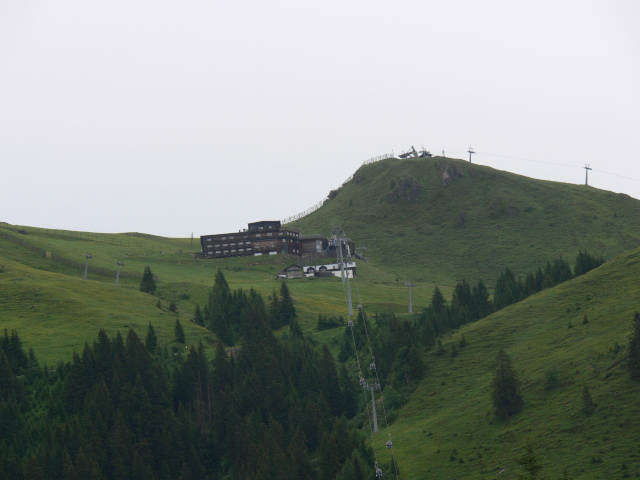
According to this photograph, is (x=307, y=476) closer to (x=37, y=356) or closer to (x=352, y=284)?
(x=37, y=356)

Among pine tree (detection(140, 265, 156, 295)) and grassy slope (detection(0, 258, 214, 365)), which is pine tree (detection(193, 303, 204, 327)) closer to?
grassy slope (detection(0, 258, 214, 365))

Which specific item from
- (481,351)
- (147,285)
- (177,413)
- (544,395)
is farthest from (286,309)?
(544,395)

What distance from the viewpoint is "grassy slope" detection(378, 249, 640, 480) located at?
259ft

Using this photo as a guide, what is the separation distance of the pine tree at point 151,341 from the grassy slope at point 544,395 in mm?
42135

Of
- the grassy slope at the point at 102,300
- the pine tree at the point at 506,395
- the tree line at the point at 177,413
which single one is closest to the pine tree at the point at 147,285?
the grassy slope at the point at 102,300

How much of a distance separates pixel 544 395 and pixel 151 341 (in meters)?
64.1

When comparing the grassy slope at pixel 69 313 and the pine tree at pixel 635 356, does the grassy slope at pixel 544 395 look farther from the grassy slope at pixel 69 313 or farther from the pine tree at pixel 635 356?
the grassy slope at pixel 69 313

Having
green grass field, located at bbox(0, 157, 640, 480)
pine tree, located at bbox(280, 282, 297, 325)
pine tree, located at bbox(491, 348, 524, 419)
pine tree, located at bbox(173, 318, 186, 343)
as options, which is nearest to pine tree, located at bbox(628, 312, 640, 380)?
green grass field, located at bbox(0, 157, 640, 480)

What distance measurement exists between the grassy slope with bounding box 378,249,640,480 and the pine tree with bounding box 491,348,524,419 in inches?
45.0

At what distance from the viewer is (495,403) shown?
307ft

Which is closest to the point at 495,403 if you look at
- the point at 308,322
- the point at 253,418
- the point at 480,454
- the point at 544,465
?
the point at 480,454

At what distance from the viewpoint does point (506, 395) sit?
93312 mm

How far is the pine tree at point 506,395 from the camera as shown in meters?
92.5

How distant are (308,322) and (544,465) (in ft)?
253
